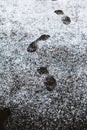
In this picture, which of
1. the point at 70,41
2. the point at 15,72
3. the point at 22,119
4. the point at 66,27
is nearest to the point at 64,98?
the point at 22,119

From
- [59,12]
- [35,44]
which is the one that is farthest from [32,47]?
[59,12]

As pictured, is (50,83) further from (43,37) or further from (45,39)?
(43,37)

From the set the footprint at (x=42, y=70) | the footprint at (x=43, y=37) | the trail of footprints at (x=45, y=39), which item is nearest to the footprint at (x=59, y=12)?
the trail of footprints at (x=45, y=39)

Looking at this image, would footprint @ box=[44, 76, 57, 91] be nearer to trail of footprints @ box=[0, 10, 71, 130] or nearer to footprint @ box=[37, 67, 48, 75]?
trail of footprints @ box=[0, 10, 71, 130]

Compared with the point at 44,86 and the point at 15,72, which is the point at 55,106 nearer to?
the point at 44,86

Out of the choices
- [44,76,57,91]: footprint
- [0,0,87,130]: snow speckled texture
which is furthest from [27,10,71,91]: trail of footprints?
[0,0,87,130]: snow speckled texture
